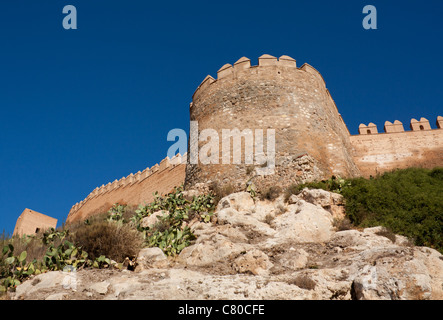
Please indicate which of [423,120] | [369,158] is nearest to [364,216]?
[369,158]

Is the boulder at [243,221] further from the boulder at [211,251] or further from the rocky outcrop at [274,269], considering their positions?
the boulder at [211,251]

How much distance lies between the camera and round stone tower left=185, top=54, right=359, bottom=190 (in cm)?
1194

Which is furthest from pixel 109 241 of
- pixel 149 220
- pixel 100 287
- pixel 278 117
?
pixel 278 117

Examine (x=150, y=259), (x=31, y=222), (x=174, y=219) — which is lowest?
(x=150, y=259)

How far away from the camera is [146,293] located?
5.38 metres

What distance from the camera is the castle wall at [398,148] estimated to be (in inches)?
715

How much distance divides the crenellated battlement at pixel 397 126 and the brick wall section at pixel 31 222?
64.4 feet

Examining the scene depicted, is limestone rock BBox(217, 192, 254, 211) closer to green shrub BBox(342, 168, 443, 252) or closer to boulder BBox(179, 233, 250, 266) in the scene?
green shrub BBox(342, 168, 443, 252)

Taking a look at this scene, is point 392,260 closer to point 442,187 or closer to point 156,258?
point 156,258

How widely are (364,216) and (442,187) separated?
3.91 m

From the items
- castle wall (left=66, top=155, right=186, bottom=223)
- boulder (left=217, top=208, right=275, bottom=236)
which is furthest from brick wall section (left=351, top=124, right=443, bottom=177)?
boulder (left=217, top=208, right=275, bottom=236)

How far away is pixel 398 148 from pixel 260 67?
865 cm

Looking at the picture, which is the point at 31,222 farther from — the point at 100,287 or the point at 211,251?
the point at 100,287

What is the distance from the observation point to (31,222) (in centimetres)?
2711
